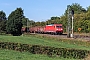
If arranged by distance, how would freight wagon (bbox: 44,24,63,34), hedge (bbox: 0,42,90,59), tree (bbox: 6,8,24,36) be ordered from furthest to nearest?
tree (bbox: 6,8,24,36), freight wagon (bbox: 44,24,63,34), hedge (bbox: 0,42,90,59)

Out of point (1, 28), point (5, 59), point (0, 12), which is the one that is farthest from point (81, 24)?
point (5, 59)

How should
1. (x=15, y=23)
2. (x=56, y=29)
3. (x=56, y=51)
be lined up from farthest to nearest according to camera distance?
(x=15, y=23), (x=56, y=29), (x=56, y=51)

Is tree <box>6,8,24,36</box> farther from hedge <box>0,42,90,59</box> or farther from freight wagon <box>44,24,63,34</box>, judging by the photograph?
hedge <box>0,42,90,59</box>

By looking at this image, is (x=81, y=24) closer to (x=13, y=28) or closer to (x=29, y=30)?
(x=13, y=28)

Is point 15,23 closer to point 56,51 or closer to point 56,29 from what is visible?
point 56,29

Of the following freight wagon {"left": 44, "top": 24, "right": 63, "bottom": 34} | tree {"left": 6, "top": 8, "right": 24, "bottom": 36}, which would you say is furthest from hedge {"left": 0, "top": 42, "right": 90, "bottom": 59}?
tree {"left": 6, "top": 8, "right": 24, "bottom": 36}

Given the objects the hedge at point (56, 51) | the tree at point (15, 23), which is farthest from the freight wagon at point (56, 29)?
the hedge at point (56, 51)

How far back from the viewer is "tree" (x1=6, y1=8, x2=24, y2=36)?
8084 cm

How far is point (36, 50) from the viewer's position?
2423 cm

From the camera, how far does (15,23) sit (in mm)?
81812

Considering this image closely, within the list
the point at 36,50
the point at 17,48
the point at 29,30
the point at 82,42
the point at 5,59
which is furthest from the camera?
the point at 29,30

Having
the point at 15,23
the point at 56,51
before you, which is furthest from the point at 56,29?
the point at 56,51

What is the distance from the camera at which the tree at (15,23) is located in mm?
80844

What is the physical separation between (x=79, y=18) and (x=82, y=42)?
164 feet
